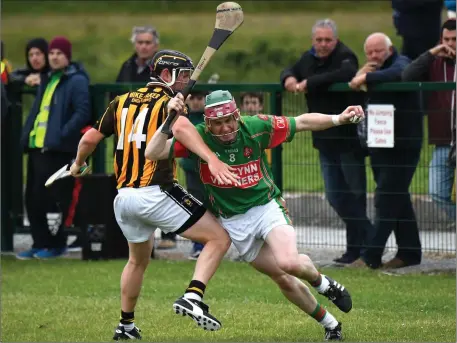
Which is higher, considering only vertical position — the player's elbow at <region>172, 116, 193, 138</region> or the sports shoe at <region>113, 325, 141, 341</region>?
the player's elbow at <region>172, 116, 193, 138</region>

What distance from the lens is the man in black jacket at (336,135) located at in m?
12.9

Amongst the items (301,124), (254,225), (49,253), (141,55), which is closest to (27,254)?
(49,253)

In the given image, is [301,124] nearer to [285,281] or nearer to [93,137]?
[285,281]

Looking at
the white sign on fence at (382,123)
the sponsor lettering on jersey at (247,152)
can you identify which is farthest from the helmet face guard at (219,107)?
the white sign on fence at (382,123)

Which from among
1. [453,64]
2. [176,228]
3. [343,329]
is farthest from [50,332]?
[453,64]

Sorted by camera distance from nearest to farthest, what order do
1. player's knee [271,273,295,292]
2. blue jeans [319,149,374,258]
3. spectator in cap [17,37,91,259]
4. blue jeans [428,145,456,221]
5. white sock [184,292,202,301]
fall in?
white sock [184,292,202,301], player's knee [271,273,295,292], blue jeans [428,145,456,221], blue jeans [319,149,374,258], spectator in cap [17,37,91,259]

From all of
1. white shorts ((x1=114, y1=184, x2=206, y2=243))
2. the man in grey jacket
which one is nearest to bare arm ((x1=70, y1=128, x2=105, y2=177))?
white shorts ((x1=114, y1=184, x2=206, y2=243))

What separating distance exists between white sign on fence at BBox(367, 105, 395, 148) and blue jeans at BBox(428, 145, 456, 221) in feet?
1.59

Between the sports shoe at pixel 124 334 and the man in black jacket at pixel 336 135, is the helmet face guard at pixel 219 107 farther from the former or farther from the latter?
the man in black jacket at pixel 336 135

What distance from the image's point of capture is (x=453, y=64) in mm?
12547

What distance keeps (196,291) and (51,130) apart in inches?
214

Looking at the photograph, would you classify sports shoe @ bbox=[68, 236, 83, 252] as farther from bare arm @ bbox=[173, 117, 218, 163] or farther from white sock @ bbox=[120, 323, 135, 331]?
bare arm @ bbox=[173, 117, 218, 163]

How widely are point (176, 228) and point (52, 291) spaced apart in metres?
3.08

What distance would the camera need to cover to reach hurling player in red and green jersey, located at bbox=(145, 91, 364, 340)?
29.2 feet
